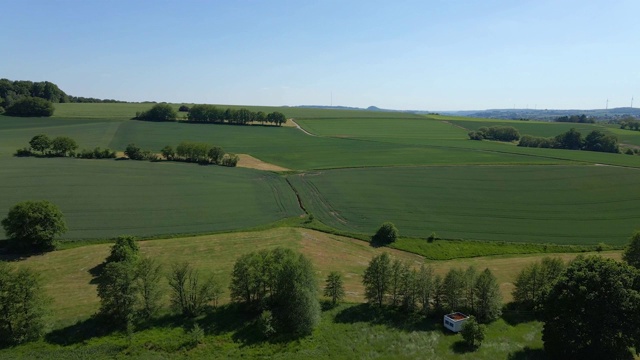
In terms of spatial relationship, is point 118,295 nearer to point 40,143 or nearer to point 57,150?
point 57,150

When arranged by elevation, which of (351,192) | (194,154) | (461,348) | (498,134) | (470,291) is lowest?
(461,348)

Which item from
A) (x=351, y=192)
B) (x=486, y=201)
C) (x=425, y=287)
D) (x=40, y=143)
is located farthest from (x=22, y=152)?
(x=486, y=201)

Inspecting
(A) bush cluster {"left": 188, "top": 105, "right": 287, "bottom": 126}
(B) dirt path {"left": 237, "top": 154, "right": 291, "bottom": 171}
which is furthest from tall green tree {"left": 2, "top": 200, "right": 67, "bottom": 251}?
(A) bush cluster {"left": 188, "top": 105, "right": 287, "bottom": 126}

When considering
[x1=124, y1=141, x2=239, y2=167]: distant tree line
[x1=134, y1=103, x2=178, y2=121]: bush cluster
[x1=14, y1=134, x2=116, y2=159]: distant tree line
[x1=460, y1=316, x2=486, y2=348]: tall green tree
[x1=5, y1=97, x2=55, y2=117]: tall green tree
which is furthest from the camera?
[x1=134, y1=103, x2=178, y2=121]: bush cluster

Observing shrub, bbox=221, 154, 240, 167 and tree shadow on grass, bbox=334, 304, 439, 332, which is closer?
tree shadow on grass, bbox=334, 304, 439, 332

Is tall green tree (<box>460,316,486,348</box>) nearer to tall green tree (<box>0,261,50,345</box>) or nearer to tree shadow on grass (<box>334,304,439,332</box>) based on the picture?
tree shadow on grass (<box>334,304,439,332</box>)

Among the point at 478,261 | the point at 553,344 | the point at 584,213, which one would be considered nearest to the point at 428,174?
the point at 584,213

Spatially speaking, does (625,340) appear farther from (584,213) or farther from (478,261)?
(584,213)

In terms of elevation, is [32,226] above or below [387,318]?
above
